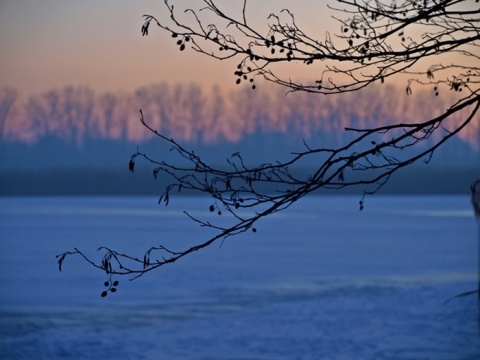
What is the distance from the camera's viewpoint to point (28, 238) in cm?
4381

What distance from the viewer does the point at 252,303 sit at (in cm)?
2052

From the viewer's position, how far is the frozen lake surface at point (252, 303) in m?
15.4

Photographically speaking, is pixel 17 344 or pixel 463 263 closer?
pixel 17 344

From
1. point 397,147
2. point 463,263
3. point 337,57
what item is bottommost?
point 463,263

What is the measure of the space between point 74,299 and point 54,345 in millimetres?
6116

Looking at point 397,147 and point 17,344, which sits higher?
point 397,147

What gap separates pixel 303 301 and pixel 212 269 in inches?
320

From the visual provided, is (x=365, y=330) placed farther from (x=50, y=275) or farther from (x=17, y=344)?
(x=50, y=275)

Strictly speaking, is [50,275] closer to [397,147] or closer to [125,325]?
[125,325]

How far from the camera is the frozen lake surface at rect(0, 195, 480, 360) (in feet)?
50.4

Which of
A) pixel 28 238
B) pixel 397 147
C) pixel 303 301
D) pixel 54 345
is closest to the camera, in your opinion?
pixel 397 147

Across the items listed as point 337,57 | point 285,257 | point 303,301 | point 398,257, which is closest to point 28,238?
point 285,257

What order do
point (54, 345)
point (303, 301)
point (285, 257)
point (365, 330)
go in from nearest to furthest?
1. point (54, 345)
2. point (365, 330)
3. point (303, 301)
4. point (285, 257)

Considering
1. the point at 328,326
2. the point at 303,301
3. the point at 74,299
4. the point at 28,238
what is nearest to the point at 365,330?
the point at 328,326
